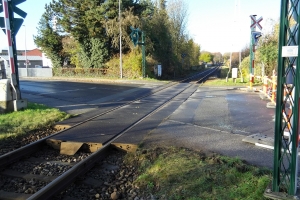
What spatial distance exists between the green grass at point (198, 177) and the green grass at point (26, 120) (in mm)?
3906

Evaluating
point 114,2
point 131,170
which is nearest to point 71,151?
point 131,170

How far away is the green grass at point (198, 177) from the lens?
369 cm

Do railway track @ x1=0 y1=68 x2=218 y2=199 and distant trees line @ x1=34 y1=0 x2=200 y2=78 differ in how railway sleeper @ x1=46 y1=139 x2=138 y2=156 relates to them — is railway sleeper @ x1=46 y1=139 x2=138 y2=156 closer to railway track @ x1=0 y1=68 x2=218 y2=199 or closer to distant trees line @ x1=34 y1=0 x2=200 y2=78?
railway track @ x1=0 y1=68 x2=218 y2=199

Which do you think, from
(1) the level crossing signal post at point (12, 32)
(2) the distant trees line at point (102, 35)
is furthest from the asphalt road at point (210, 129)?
(2) the distant trees line at point (102, 35)

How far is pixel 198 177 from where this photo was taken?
4.12 metres

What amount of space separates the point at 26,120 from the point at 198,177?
624cm

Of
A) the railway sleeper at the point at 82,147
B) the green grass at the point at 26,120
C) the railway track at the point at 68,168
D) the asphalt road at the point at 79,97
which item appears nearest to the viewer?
the railway track at the point at 68,168

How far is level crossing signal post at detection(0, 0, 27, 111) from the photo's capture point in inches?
359

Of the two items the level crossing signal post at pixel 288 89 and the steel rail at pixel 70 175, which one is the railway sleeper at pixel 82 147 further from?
the level crossing signal post at pixel 288 89

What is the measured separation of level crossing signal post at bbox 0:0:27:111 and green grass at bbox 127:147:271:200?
245 inches

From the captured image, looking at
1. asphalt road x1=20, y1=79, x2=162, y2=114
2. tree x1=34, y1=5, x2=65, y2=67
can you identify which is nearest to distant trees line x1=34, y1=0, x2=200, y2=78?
tree x1=34, y1=5, x2=65, y2=67

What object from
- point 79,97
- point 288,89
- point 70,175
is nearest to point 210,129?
point 288,89

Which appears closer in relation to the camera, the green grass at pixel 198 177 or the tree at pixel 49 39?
the green grass at pixel 198 177

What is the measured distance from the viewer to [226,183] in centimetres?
393
